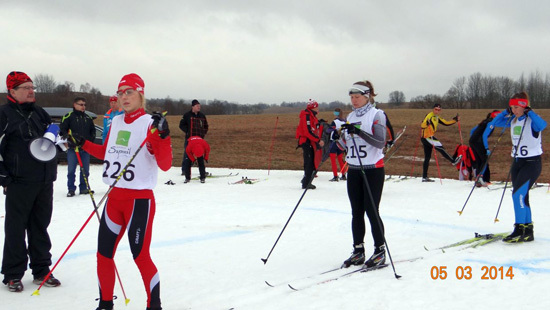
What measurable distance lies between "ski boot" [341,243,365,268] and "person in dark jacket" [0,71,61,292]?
2971mm

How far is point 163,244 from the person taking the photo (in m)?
6.08

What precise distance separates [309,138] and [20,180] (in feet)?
24.1

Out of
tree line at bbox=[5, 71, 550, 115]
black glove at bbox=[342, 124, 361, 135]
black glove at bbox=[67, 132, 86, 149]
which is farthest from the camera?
tree line at bbox=[5, 71, 550, 115]

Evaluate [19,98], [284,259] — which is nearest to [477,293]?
[284,259]

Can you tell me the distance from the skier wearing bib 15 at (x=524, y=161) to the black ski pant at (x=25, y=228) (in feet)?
17.7

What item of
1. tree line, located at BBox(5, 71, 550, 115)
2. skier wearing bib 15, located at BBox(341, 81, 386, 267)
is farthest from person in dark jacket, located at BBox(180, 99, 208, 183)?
tree line, located at BBox(5, 71, 550, 115)

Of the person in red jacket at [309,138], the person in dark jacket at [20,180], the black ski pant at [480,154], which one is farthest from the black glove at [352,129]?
the black ski pant at [480,154]

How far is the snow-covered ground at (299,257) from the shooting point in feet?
13.4

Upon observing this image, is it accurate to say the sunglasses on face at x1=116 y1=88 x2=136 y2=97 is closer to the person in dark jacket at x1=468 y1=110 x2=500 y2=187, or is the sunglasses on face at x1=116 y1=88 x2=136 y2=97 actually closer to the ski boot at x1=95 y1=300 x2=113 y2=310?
the ski boot at x1=95 y1=300 x2=113 y2=310

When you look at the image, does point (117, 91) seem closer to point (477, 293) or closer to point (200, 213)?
point (477, 293)

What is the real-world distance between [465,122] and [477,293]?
134 feet

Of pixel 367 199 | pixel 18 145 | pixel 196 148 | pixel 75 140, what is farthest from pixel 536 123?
pixel 196 148

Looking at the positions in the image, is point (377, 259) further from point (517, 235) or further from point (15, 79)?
point (15, 79)

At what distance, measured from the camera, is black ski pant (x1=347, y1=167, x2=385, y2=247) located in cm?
496
